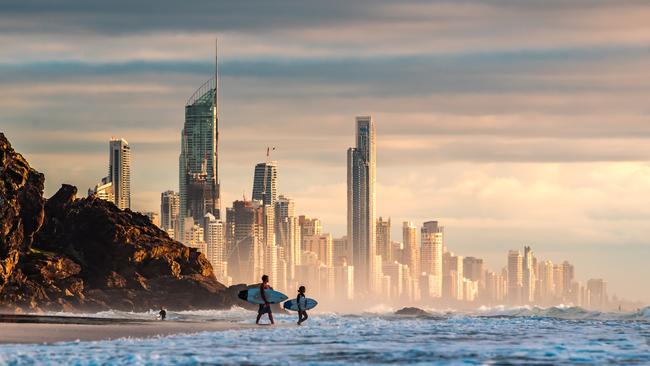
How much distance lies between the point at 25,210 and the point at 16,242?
7.59 metres

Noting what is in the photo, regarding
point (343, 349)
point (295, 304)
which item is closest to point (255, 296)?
point (295, 304)

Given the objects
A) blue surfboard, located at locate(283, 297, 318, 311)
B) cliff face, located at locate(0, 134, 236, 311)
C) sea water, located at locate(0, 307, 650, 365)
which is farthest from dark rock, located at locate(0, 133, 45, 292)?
sea water, located at locate(0, 307, 650, 365)

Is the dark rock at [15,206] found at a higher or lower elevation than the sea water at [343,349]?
higher

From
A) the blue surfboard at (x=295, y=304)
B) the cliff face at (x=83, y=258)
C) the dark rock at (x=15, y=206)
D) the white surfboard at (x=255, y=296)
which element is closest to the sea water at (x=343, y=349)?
the white surfboard at (x=255, y=296)

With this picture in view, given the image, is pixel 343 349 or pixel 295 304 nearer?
pixel 343 349

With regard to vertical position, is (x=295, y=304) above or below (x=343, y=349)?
above

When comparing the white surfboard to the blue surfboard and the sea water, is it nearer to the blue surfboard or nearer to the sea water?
the blue surfboard

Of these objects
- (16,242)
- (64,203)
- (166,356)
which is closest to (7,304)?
(16,242)

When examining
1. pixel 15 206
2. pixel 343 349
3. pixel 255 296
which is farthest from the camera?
pixel 15 206

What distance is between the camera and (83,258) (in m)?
172

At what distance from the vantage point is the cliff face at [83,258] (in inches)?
5453

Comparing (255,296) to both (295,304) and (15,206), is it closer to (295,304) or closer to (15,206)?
(295,304)

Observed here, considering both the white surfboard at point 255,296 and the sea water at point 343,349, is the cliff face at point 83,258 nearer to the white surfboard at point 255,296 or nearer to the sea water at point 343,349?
the white surfboard at point 255,296

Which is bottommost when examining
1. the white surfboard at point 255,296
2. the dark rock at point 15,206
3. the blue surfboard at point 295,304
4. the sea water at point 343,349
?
the sea water at point 343,349
